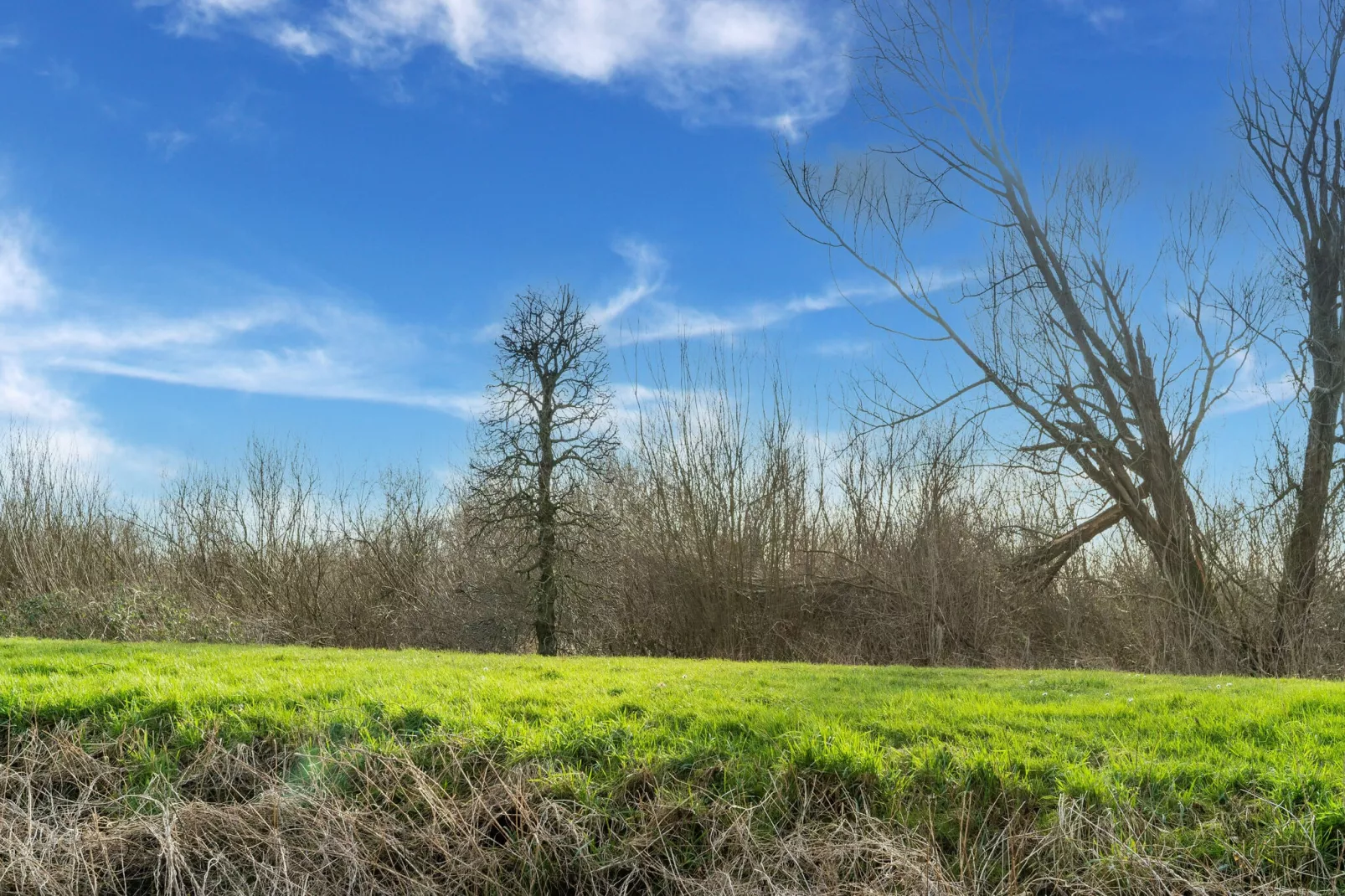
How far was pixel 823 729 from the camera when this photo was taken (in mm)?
5340

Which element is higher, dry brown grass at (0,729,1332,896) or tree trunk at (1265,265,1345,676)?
tree trunk at (1265,265,1345,676)

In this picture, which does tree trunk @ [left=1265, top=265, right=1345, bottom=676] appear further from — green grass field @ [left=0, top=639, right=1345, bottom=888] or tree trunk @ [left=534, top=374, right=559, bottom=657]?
tree trunk @ [left=534, top=374, right=559, bottom=657]

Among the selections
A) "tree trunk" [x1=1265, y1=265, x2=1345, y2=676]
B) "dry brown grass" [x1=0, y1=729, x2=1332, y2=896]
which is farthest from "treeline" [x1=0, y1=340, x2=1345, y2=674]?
"dry brown grass" [x1=0, y1=729, x2=1332, y2=896]

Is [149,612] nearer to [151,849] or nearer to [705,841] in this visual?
[151,849]

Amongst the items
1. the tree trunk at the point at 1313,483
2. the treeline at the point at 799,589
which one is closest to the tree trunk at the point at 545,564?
the treeline at the point at 799,589

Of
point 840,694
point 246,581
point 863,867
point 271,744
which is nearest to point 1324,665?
point 840,694

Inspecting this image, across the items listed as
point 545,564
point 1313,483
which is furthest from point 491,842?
point 1313,483

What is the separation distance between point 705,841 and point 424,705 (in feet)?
8.01

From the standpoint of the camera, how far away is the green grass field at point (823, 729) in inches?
179

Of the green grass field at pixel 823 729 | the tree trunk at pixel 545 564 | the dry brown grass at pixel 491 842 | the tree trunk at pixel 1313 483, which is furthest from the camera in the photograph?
the tree trunk at pixel 545 564

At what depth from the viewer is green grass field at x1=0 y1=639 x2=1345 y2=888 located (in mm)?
4543

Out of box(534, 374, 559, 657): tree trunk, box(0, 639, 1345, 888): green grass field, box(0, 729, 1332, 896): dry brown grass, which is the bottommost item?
box(0, 729, 1332, 896): dry brown grass

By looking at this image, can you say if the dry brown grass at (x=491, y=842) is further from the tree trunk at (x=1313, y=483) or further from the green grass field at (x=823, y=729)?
the tree trunk at (x=1313, y=483)

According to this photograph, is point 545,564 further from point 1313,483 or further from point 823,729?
point 1313,483
